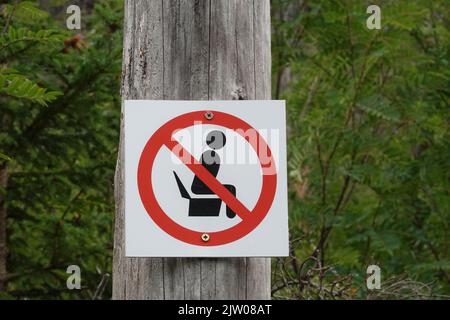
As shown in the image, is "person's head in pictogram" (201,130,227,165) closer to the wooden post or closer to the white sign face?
the white sign face

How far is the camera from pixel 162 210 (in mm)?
2943

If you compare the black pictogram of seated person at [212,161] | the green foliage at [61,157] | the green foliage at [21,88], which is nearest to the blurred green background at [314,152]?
the green foliage at [61,157]

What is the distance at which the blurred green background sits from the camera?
21.1ft

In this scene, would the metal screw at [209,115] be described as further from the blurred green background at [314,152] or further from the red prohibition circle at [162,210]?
the blurred green background at [314,152]

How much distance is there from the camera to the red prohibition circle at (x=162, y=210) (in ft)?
9.64

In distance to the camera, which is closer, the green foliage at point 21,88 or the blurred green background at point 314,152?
the green foliage at point 21,88

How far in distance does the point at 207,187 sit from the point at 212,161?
0.08m

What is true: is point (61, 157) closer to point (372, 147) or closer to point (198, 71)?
point (372, 147)

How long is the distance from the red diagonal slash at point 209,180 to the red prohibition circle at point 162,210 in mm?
21

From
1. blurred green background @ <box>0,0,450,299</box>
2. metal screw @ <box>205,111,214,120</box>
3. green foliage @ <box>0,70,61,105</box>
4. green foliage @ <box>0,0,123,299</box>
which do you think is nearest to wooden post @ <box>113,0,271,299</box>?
metal screw @ <box>205,111,214,120</box>

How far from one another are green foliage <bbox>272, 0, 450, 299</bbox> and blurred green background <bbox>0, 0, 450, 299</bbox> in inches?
0.5

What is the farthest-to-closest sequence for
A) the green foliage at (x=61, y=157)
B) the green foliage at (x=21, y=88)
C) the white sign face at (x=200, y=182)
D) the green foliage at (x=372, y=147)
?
the green foliage at (x=372, y=147) → the green foliage at (x=61, y=157) → the green foliage at (x=21, y=88) → the white sign face at (x=200, y=182)
